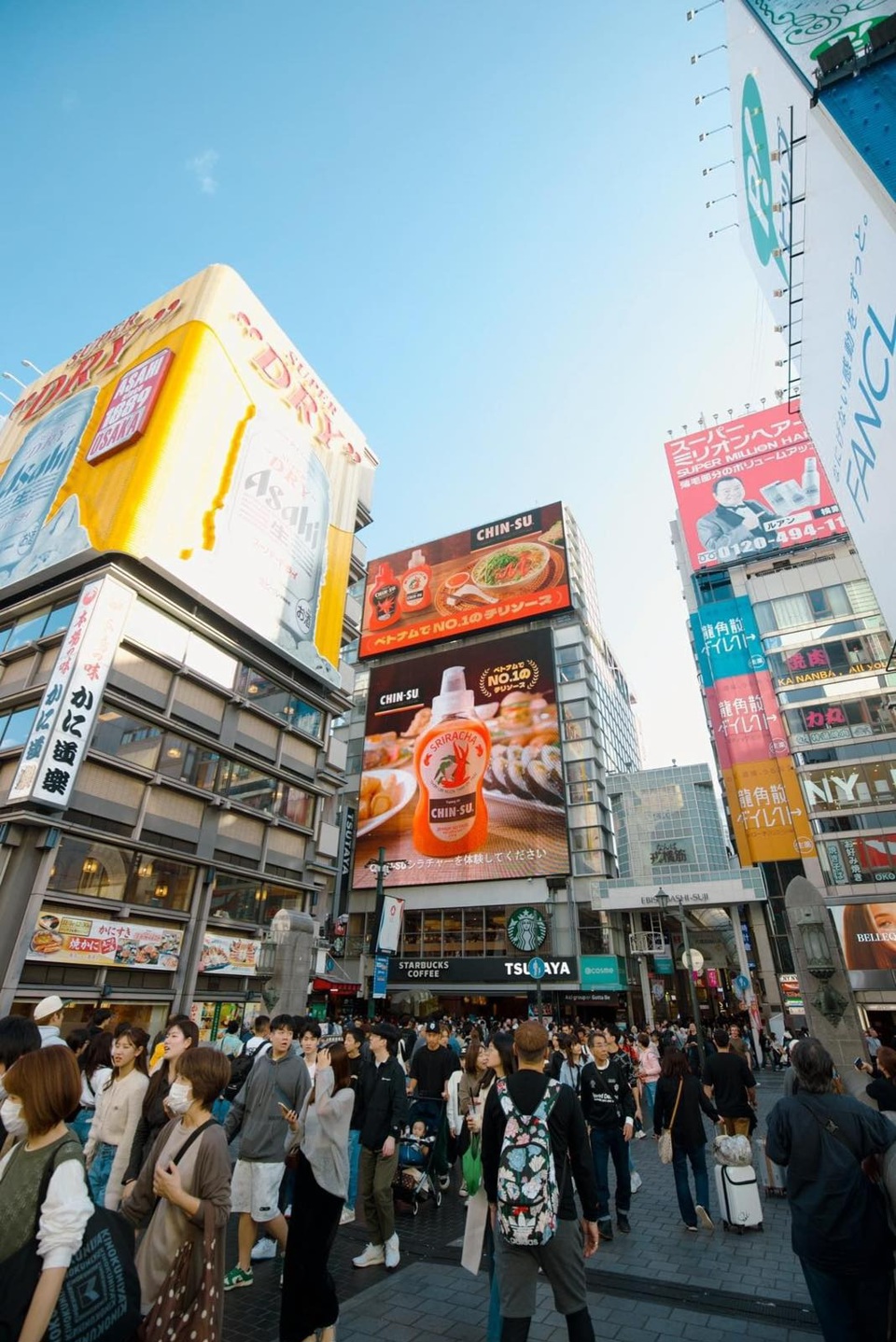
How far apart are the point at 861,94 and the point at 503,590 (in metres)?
46.2

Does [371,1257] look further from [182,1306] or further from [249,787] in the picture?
[249,787]

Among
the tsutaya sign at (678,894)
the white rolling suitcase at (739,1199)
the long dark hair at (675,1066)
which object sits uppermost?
the tsutaya sign at (678,894)

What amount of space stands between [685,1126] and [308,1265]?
195 inches

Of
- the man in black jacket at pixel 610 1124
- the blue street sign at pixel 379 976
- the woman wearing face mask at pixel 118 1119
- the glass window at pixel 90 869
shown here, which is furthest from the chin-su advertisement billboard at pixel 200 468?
the man in black jacket at pixel 610 1124

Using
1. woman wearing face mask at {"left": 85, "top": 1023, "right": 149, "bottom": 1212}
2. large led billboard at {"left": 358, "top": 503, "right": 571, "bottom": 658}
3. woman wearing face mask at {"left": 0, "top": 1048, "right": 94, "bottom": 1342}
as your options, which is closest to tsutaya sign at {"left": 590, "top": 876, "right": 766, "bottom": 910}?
large led billboard at {"left": 358, "top": 503, "right": 571, "bottom": 658}

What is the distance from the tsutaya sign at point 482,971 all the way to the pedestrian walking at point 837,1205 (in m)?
36.2

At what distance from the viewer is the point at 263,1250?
21.2ft

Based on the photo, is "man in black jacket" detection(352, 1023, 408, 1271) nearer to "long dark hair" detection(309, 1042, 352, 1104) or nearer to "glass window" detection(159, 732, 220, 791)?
"long dark hair" detection(309, 1042, 352, 1104)

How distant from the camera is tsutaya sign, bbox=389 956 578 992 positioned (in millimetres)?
38531

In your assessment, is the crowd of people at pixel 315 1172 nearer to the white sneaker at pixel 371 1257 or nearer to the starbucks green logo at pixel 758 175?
the white sneaker at pixel 371 1257

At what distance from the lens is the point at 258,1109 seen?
5.81 meters

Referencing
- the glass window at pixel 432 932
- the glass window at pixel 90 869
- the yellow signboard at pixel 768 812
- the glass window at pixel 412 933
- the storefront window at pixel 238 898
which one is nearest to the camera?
the glass window at pixel 90 869

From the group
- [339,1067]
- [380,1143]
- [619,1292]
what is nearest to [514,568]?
[380,1143]

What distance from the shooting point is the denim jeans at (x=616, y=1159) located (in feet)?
24.2
